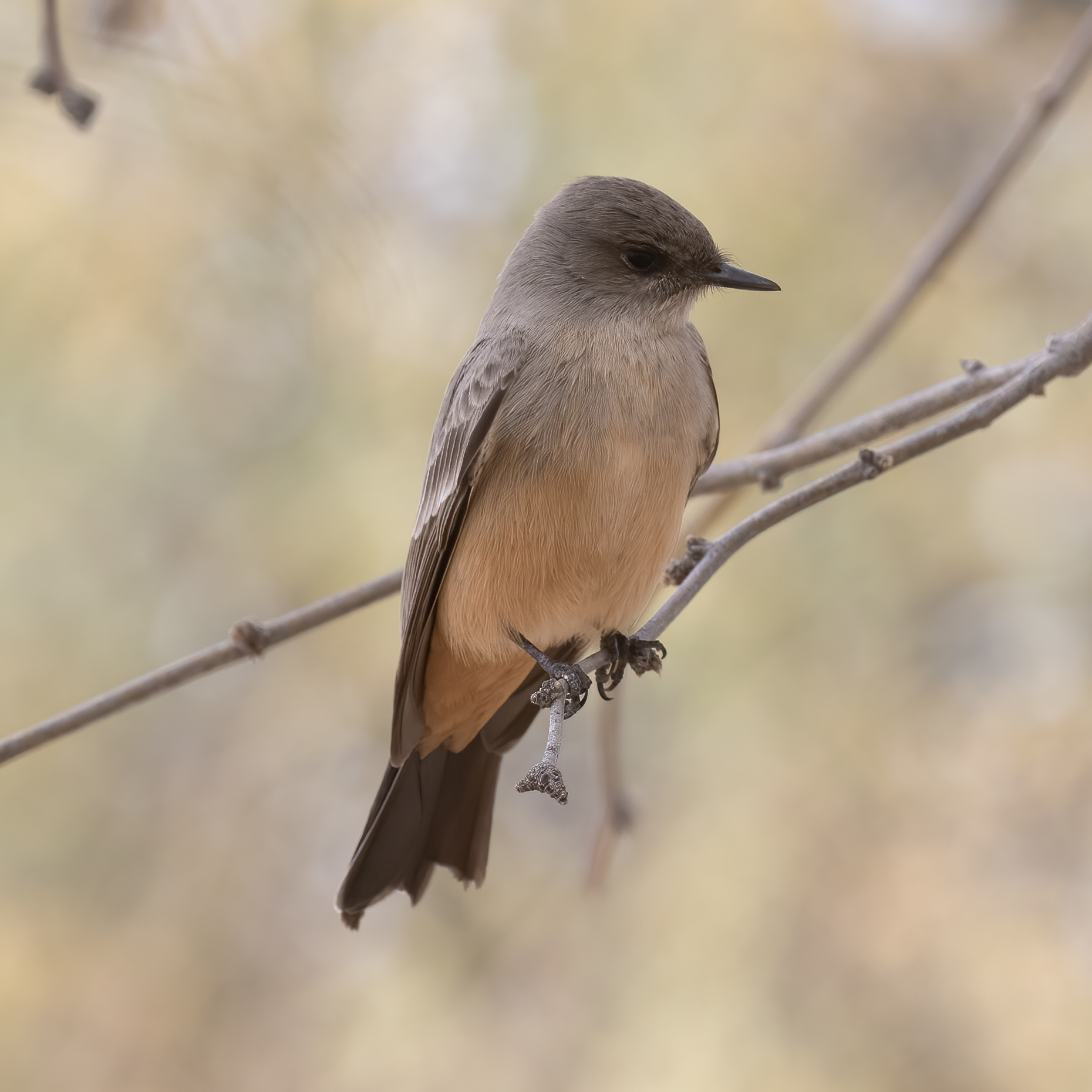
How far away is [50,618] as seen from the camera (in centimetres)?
725

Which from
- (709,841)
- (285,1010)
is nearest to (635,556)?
(709,841)

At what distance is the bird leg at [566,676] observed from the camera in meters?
2.52

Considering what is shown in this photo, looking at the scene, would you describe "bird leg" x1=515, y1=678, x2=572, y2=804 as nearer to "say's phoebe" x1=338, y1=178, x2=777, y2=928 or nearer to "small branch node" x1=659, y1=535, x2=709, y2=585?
"small branch node" x1=659, y1=535, x2=709, y2=585

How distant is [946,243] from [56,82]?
2.51 meters

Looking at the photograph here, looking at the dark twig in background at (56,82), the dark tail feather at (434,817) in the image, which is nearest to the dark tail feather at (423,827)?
the dark tail feather at (434,817)

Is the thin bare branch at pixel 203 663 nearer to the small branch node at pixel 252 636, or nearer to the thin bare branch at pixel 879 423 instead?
the small branch node at pixel 252 636

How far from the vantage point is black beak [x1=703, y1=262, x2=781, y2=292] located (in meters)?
3.08

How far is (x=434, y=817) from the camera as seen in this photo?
3.35m

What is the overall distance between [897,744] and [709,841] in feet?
3.94

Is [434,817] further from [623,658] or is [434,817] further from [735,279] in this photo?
[735,279]

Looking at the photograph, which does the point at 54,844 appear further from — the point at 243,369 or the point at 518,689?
the point at 518,689

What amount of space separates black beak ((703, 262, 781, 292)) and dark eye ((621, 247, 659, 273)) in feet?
0.48

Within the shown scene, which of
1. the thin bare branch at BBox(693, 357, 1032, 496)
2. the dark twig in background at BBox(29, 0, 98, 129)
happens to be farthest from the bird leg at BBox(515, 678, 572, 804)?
the dark twig in background at BBox(29, 0, 98, 129)

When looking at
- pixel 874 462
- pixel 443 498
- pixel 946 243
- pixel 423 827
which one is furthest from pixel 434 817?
pixel 946 243
